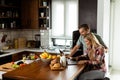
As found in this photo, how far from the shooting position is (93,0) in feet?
14.9

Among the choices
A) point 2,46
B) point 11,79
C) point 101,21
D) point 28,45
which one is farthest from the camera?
point 28,45

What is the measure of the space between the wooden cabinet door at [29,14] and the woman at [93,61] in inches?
117

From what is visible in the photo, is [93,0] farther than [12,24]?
No

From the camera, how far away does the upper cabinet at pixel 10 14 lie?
5370mm

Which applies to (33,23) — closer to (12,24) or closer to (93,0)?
(12,24)

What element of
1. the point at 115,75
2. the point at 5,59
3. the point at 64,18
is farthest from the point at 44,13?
the point at 115,75

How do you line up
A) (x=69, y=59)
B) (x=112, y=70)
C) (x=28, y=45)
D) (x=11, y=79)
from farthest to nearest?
(x=112, y=70) → (x=28, y=45) → (x=69, y=59) → (x=11, y=79)

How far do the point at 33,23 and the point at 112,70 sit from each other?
3.10m

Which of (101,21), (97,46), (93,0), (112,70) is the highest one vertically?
(93,0)

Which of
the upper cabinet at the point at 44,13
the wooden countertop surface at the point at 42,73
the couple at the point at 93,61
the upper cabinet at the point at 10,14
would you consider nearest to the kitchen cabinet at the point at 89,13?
the upper cabinet at the point at 44,13

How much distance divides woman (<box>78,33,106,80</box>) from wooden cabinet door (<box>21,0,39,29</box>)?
9.78 feet

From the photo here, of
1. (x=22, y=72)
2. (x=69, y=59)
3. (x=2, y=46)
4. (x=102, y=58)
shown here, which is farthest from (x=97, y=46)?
(x=2, y=46)

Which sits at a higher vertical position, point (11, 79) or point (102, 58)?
point (102, 58)

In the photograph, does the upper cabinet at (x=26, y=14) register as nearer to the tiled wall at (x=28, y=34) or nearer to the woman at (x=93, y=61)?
the tiled wall at (x=28, y=34)
